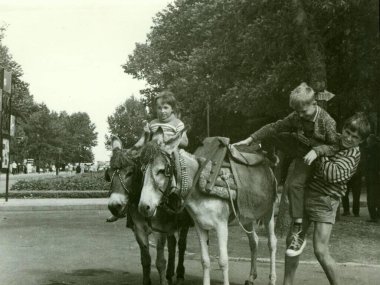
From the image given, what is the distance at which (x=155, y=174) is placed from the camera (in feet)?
21.0

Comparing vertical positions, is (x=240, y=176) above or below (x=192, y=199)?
above

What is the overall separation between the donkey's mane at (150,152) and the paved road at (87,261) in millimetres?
2275

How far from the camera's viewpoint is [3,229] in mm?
15398

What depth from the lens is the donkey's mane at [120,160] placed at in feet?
23.2

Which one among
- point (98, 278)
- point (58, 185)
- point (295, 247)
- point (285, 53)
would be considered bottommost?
point (98, 278)

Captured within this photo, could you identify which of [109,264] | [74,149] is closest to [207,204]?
[109,264]

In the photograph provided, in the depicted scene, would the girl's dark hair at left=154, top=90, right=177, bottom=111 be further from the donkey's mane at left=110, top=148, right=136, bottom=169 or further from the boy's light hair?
the boy's light hair

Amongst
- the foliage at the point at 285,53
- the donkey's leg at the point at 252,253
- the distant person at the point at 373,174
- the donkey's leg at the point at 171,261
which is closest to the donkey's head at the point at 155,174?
the donkey's leg at the point at 171,261

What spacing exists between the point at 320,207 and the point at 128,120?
59276mm

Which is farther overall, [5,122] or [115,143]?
[5,122]

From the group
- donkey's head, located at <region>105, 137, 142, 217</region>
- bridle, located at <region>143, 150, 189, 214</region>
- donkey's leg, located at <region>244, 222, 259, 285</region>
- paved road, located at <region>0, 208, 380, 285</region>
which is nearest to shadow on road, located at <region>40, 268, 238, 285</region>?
paved road, located at <region>0, 208, 380, 285</region>

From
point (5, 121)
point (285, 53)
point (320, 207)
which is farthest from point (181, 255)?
point (5, 121)

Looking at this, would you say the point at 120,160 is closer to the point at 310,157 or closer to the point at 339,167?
the point at 310,157

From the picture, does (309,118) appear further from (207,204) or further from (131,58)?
(131,58)
